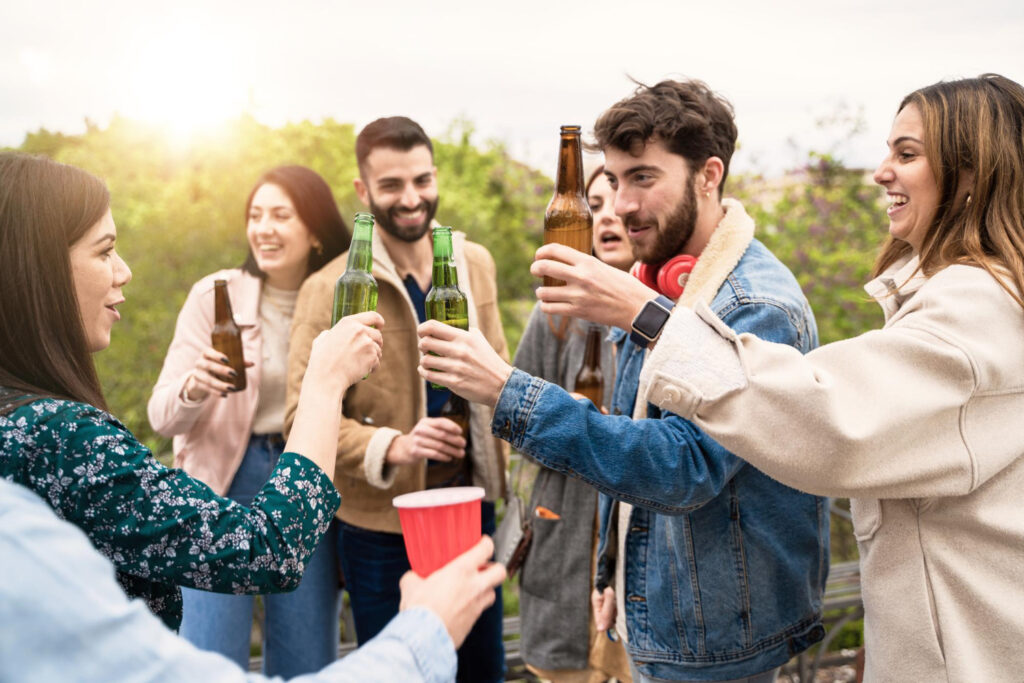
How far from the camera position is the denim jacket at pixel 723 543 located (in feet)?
6.18

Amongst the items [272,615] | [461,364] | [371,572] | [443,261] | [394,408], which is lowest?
[272,615]

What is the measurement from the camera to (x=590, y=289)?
188 centimetres

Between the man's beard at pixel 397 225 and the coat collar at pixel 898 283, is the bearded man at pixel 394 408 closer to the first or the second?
the man's beard at pixel 397 225

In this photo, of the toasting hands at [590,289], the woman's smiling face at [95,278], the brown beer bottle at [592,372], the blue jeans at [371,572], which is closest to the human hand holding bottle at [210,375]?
the blue jeans at [371,572]

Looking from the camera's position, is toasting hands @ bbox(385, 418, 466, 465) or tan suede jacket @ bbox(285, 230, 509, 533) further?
tan suede jacket @ bbox(285, 230, 509, 533)

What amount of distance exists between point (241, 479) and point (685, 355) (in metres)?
2.25

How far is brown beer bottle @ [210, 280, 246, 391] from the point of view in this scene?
3162 mm

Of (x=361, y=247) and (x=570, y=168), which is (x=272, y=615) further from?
(x=570, y=168)

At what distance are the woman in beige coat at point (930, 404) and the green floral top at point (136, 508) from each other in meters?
0.84

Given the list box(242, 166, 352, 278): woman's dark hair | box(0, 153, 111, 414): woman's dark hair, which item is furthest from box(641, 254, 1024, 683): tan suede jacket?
box(242, 166, 352, 278): woman's dark hair

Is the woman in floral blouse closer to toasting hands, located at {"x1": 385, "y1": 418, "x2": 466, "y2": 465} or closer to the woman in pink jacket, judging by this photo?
toasting hands, located at {"x1": 385, "y1": 418, "x2": 466, "y2": 465}

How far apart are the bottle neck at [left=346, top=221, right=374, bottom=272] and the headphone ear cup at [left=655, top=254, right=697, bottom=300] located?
Answer: 37.1 inches

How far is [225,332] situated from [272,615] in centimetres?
119

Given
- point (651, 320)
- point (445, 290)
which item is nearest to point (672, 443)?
point (651, 320)
